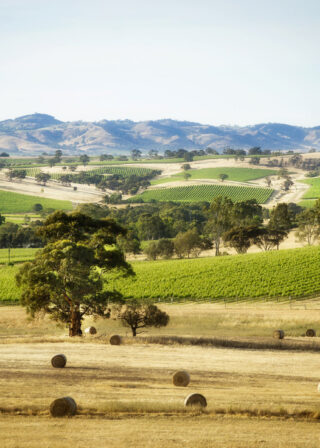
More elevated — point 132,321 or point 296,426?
point 296,426

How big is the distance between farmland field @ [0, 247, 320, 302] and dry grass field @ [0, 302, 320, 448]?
29.3 meters

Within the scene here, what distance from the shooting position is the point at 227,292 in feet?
219

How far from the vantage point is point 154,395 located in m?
21.0

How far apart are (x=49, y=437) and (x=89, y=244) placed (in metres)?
25.9

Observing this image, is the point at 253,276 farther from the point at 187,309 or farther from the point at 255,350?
the point at 255,350

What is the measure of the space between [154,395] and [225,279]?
51.7m

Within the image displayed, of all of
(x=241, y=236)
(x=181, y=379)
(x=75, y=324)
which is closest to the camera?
(x=181, y=379)

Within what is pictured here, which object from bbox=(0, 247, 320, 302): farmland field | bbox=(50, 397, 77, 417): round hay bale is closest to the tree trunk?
bbox=(50, 397, 77, 417): round hay bale

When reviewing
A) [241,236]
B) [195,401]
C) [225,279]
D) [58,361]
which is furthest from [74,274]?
[241,236]

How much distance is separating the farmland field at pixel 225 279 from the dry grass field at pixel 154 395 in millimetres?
29319

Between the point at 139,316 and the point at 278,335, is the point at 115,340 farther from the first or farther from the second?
the point at 278,335

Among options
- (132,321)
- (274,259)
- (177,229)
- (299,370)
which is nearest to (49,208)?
(177,229)

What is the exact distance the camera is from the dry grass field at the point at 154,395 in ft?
52.5

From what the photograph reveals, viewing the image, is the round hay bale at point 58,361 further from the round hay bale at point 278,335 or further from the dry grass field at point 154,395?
the round hay bale at point 278,335
